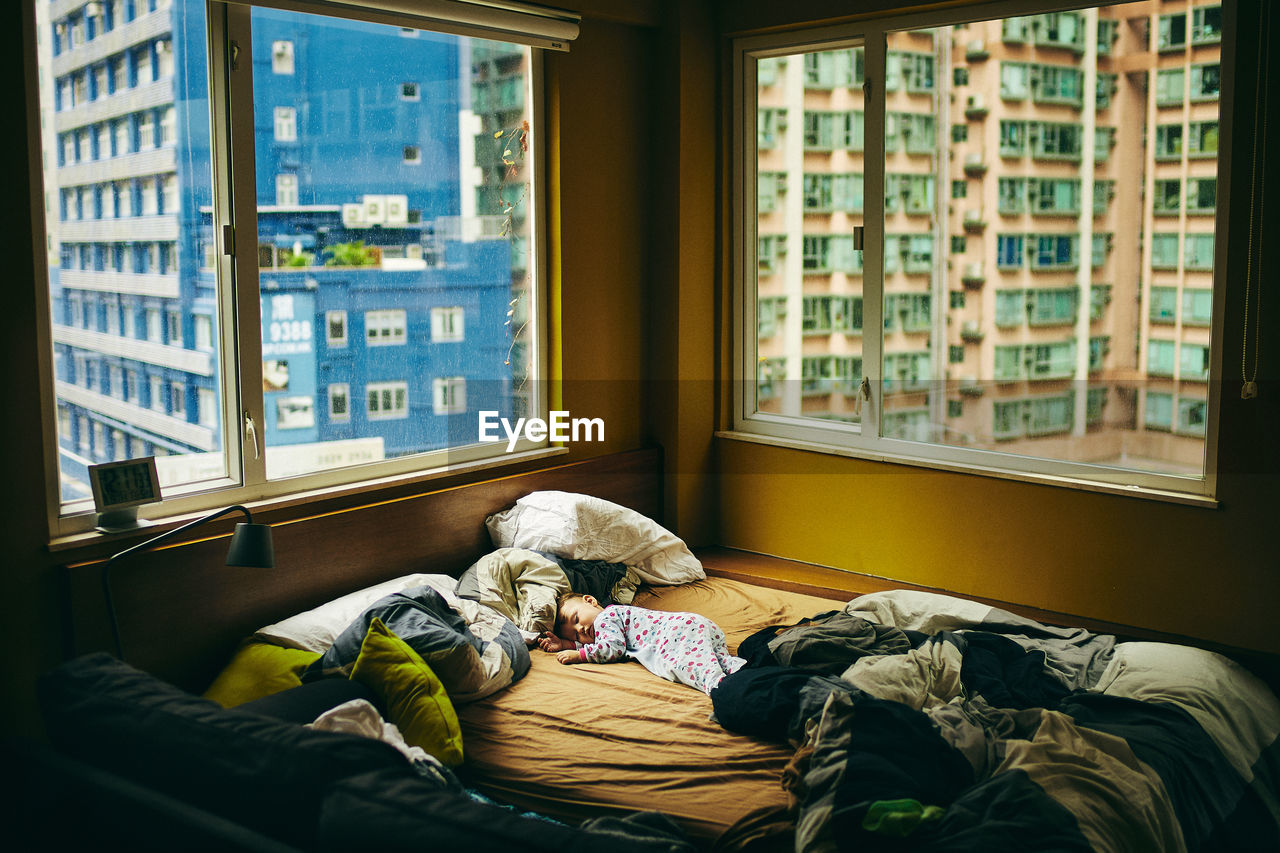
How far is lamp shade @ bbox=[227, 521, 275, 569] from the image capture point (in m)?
2.43

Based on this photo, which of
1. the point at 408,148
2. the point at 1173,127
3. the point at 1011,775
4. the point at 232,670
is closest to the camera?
the point at 1011,775

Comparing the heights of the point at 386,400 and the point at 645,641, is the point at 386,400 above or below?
above

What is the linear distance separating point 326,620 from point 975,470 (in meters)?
2.34

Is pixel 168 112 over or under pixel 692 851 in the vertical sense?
over

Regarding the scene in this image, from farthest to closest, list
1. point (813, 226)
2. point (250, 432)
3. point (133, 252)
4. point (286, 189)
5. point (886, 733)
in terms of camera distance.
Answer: point (813, 226)
point (286, 189)
point (250, 432)
point (133, 252)
point (886, 733)

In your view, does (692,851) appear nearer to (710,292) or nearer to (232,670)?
(232,670)

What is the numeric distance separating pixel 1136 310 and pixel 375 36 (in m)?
2.75

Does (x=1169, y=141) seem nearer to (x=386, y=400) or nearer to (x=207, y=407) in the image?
(x=386, y=400)

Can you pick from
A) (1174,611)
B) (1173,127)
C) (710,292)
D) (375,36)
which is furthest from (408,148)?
(1174,611)

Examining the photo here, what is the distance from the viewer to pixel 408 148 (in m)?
3.60

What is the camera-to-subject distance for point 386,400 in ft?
11.7

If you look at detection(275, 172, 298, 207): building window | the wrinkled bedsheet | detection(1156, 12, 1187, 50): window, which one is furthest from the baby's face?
detection(1156, 12, 1187, 50): window

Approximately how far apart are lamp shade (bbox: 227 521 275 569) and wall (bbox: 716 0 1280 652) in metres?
2.44

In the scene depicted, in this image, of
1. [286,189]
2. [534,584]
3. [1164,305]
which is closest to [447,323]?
[286,189]
